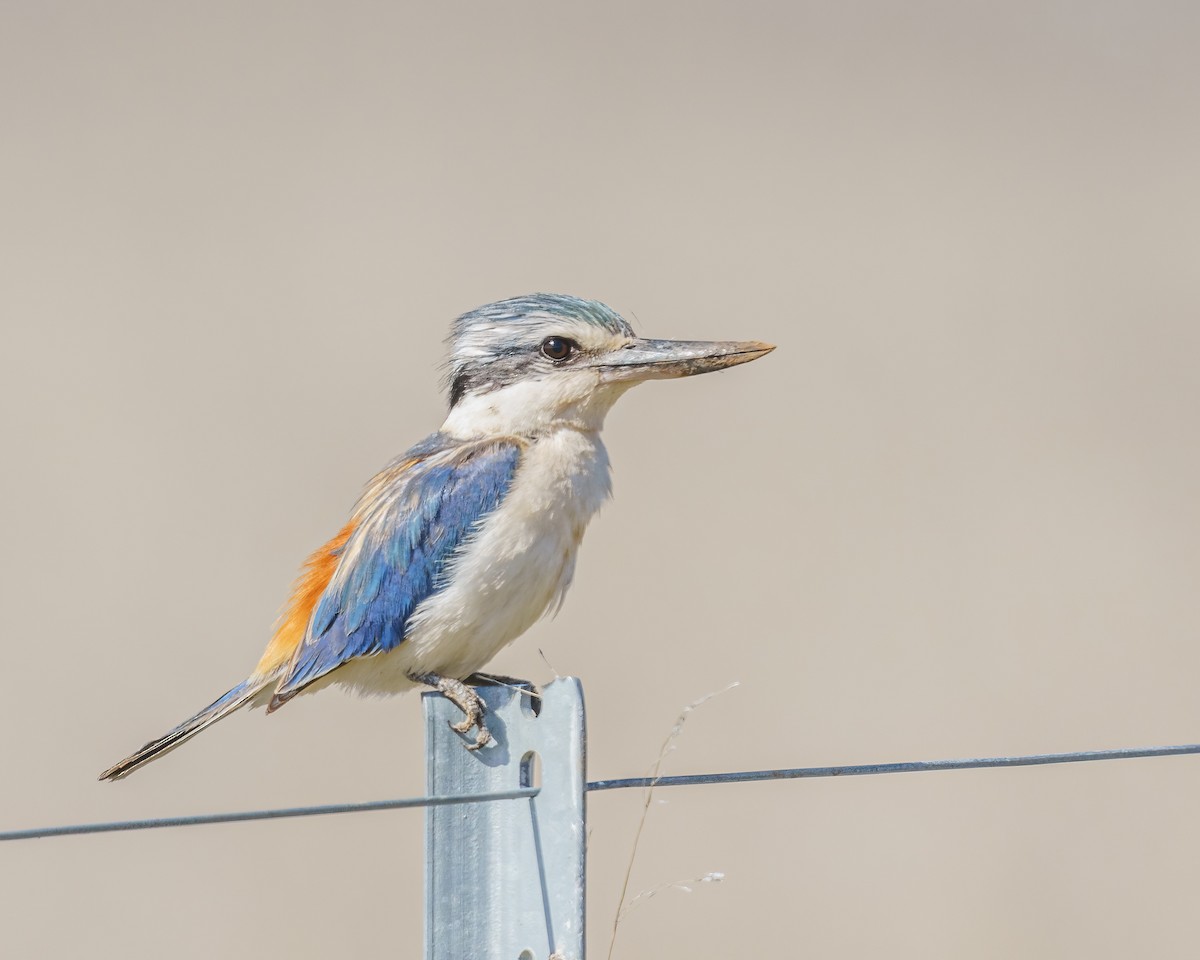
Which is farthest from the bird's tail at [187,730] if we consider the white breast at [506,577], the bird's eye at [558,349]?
the bird's eye at [558,349]

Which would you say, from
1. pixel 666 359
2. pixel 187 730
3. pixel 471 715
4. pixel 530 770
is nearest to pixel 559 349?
pixel 666 359

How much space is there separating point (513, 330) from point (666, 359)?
36cm

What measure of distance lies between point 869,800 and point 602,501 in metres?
3.94

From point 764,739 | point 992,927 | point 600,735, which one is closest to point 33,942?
point 600,735

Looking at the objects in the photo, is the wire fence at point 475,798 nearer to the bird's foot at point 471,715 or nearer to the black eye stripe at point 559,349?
the bird's foot at point 471,715

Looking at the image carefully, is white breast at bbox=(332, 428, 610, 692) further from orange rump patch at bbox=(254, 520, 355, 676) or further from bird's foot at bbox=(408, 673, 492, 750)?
bird's foot at bbox=(408, 673, 492, 750)

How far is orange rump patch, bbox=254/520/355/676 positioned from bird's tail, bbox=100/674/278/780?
0.22 ft

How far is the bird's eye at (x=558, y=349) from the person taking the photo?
3754mm

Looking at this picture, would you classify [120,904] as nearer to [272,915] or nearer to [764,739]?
[272,915]

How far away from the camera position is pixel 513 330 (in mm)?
3807

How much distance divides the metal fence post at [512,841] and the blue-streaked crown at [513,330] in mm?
1366

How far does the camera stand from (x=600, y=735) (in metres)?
6.98

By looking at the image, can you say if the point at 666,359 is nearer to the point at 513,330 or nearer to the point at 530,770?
the point at 513,330

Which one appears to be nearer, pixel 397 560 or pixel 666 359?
pixel 397 560
